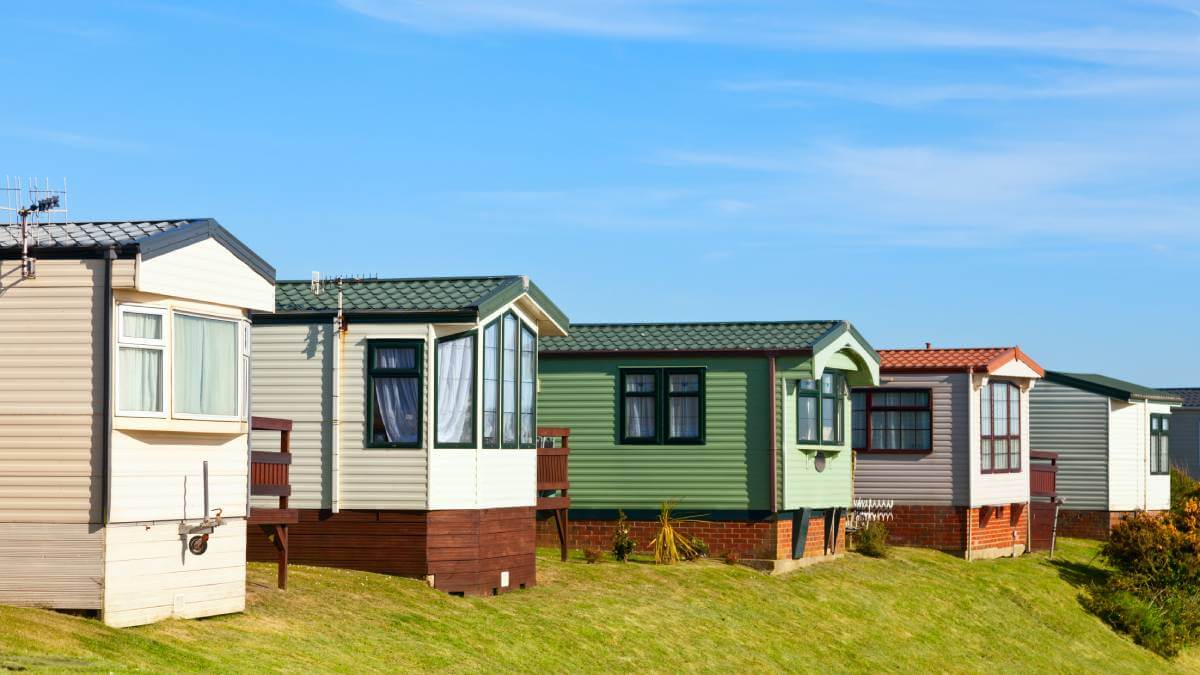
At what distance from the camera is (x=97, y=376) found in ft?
56.5

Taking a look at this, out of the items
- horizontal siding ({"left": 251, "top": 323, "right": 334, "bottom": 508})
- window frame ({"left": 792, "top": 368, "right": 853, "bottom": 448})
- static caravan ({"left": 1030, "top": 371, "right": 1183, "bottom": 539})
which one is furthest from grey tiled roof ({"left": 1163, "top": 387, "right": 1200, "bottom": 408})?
horizontal siding ({"left": 251, "top": 323, "right": 334, "bottom": 508})

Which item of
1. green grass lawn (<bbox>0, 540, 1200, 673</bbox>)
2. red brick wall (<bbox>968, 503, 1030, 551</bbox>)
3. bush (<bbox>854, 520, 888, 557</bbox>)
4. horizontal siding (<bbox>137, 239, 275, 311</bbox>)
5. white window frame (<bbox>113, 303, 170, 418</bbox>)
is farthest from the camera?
red brick wall (<bbox>968, 503, 1030, 551</bbox>)

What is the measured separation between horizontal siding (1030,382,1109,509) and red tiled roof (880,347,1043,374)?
6.01m

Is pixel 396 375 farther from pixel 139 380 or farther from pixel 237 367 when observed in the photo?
pixel 139 380

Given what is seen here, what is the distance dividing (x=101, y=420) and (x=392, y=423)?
645 centimetres

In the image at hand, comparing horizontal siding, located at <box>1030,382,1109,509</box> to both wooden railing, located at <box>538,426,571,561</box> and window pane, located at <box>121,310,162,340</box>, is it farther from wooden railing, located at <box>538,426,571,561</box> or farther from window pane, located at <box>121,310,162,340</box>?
window pane, located at <box>121,310,162,340</box>

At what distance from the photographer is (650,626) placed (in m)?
24.3

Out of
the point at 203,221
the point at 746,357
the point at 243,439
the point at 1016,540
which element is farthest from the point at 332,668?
the point at 1016,540

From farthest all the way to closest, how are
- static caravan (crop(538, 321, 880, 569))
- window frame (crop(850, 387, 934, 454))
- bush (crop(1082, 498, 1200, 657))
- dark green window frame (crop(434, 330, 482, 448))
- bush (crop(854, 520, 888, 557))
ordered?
window frame (crop(850, 387, 934, 454)) < bush (crop(1082, 498, 1200, 657)) < bush (crop(854, 520, 888, 557)) < static caravan (crop(538, 321, 880, 569)) < dark green window frame (crop(434, 330, 482, 448))

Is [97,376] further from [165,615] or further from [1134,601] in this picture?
[1134,601]

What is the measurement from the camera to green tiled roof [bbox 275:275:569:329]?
2333 centimetres

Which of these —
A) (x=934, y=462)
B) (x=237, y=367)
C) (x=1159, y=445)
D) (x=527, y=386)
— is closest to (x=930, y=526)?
(x=934, y=462)

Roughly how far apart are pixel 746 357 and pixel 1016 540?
42.8 ft

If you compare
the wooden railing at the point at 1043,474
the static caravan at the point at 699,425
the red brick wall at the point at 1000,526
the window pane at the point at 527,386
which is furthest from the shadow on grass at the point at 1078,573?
the window pane at the point at 527,386
